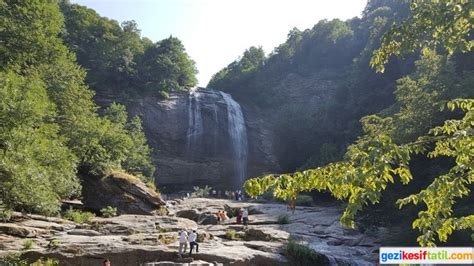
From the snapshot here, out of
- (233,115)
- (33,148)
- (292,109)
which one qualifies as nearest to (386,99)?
(292,109)

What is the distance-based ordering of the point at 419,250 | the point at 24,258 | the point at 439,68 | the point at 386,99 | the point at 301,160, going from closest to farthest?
1. the point at 419,250
2. the point at 24,258
3. the point at 439,68
4. the point at 386,99
5. the point at 301,160

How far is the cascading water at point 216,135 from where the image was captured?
40.2 m

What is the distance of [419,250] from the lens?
4.87 m

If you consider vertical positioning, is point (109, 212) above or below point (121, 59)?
below

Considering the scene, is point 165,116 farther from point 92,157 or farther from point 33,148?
point 33,148

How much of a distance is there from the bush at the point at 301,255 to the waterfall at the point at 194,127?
2435 centimetres

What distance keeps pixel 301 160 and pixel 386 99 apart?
1048 centimetres

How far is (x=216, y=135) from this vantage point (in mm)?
40844

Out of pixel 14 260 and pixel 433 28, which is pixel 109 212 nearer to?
pixel 14 260

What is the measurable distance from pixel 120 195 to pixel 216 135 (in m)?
18.2

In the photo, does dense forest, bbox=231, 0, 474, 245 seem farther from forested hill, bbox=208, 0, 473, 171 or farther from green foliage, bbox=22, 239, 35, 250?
green foliage, bbox=22, 239, 35, 250

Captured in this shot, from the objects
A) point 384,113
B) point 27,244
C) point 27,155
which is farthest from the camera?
point 384,113

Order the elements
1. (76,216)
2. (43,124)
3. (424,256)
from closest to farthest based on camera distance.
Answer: (424,256) < (43,124) < (76,216)

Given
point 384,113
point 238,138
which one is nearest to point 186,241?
point 384,113
